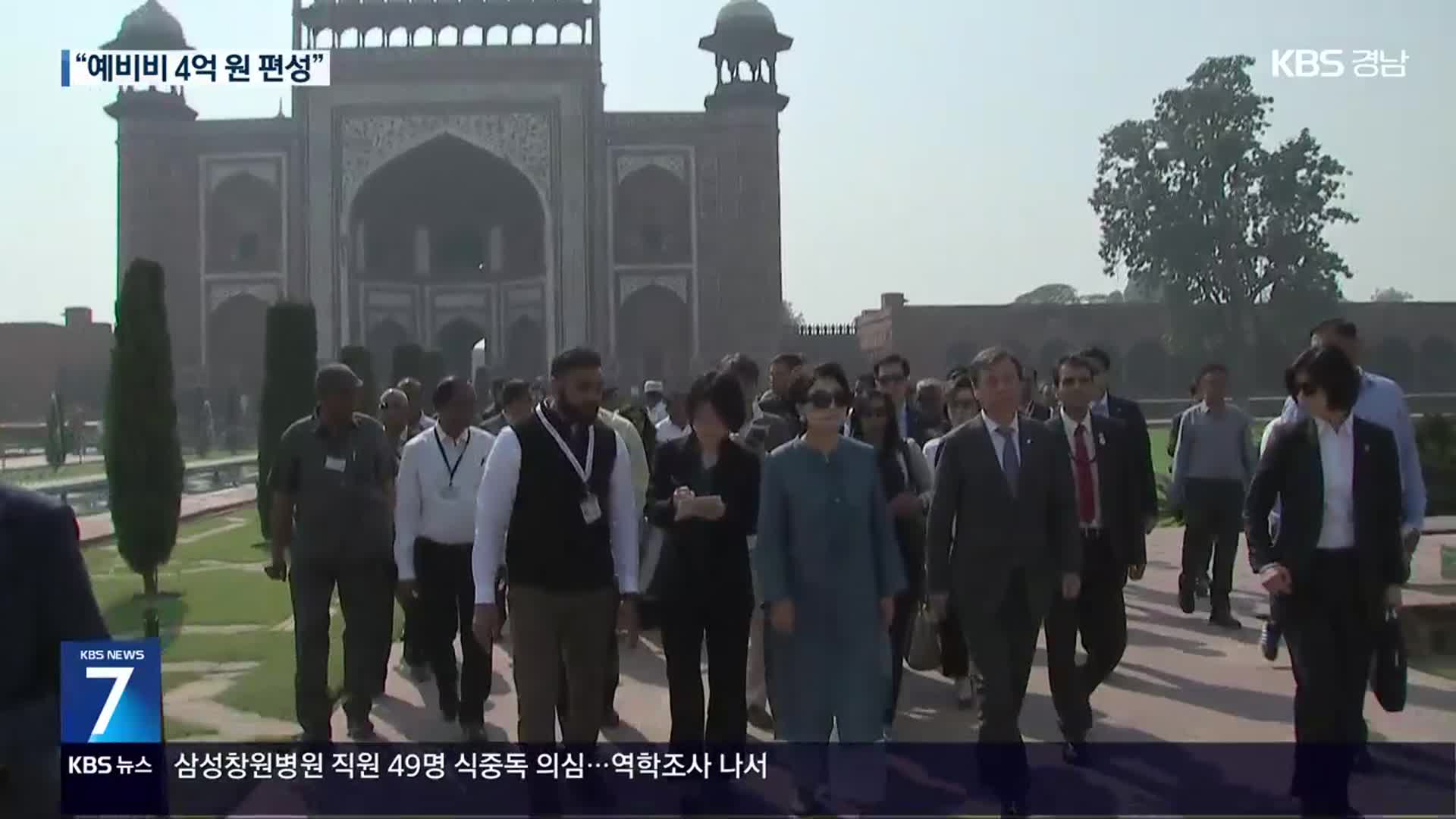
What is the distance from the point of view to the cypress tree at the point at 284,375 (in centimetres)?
1131

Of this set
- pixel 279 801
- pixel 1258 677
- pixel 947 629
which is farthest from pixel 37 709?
pixel 1258 677

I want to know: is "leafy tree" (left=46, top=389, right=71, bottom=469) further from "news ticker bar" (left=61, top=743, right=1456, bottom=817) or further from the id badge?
the id badge

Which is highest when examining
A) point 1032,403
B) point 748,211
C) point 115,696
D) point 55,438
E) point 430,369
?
point 748,211

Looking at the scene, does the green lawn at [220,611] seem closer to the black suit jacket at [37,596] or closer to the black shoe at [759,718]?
the black shoe at [759,718]

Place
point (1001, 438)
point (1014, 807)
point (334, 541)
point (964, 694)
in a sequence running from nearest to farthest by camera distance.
Result: point (1014, 807) < point (1001, 438) < point (334, 541) < point (964, 694)


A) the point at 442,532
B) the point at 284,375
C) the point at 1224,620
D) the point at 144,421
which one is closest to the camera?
the point at 442,532

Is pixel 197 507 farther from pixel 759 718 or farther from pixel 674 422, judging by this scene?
pixel 759 718

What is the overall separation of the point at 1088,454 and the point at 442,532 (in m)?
2.22

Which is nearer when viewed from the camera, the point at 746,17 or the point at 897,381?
the point at 897,381

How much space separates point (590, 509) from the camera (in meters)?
3.87

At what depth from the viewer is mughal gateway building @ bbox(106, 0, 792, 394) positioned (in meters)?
28.5

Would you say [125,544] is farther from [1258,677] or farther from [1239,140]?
[1239,140]

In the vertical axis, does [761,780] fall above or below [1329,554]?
below

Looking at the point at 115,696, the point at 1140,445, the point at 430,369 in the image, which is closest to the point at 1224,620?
the point at 1140,445
